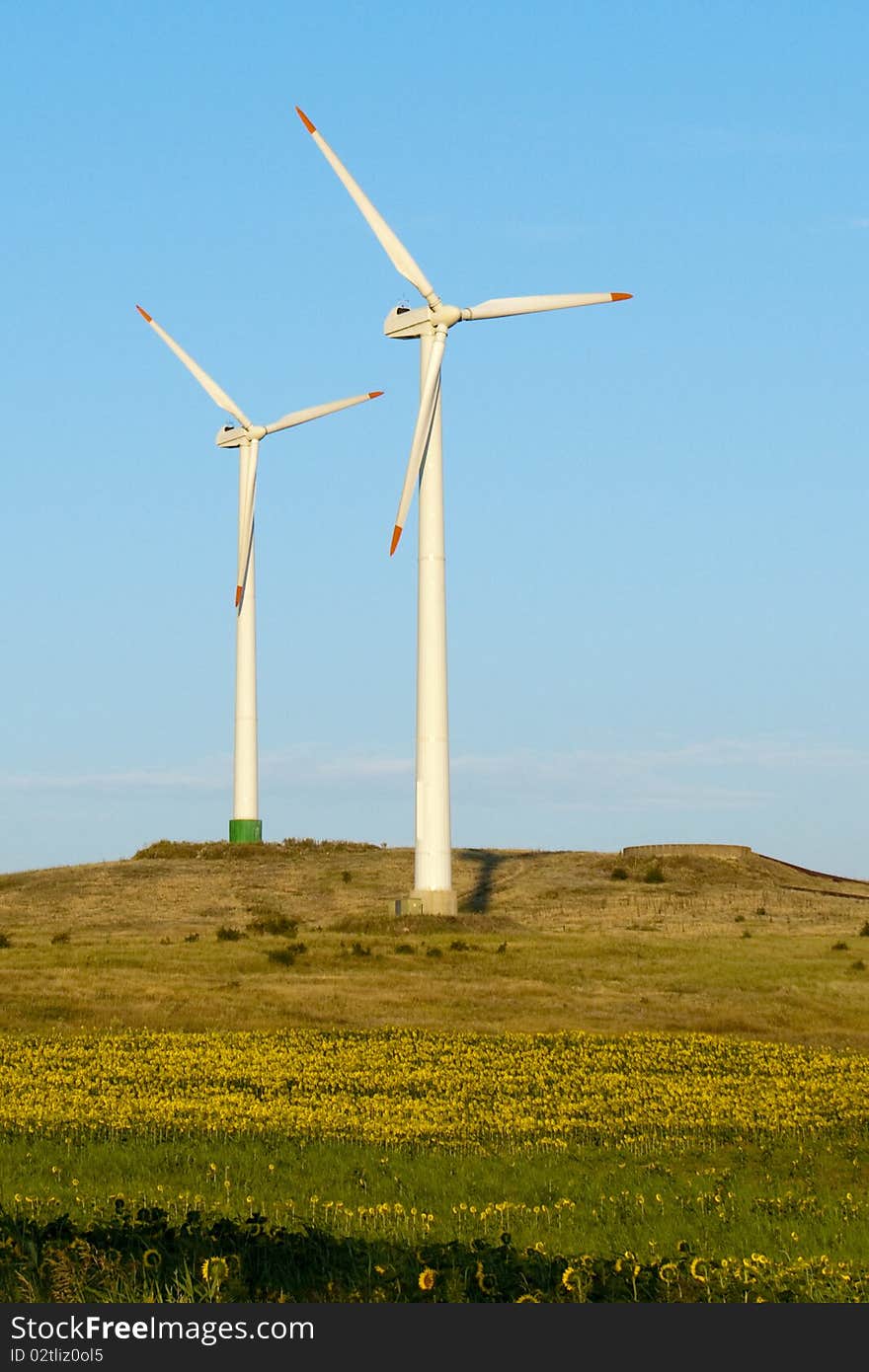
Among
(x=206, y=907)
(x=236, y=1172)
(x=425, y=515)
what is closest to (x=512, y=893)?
(x=206, y=907)

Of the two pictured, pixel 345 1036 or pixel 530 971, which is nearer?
pixel 345 1036

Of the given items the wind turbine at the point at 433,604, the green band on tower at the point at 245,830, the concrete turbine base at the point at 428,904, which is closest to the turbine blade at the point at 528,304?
the wind turbine at the point at 433,604

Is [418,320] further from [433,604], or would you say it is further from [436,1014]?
[436,1014]

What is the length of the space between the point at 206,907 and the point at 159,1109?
54.3 m

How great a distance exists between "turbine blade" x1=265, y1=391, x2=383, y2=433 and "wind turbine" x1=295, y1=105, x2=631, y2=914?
16.6m

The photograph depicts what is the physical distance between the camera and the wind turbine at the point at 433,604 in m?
68.9

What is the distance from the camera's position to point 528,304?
71.6 m

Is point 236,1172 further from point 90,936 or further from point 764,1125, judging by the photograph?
point 90,936

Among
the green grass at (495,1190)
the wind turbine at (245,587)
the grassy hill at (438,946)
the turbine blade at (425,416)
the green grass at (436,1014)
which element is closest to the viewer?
the green grass at (436,1014)

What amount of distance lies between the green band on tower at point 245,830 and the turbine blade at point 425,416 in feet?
136

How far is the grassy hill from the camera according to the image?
144ft

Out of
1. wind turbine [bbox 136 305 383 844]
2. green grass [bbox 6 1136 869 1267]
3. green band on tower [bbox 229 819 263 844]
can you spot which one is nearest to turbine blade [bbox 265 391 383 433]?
wind turbine [bbox 136 305 383 844]

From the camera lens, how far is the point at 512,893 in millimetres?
88250

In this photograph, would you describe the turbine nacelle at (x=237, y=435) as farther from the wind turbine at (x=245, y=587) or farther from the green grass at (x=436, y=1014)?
the green grass at (x=436, y=1014)
